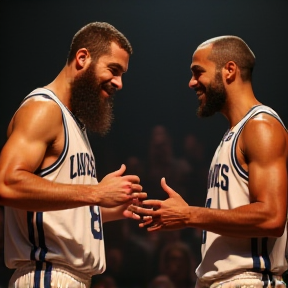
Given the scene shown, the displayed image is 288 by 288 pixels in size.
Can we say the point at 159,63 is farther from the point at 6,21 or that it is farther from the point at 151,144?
the point at 6,21

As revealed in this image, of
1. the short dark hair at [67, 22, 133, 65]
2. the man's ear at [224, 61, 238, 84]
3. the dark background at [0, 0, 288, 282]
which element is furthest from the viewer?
the dark background at [0, 0, 288, 282]

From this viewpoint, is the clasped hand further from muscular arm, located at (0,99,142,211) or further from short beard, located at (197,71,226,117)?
short beard, located at (197,71,226,117)

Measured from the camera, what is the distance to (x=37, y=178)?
7.51ft

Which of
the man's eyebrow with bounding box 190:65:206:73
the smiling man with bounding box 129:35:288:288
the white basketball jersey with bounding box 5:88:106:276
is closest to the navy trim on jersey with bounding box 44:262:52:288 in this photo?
the white basketball jersey with bounding box 5:88:106:276

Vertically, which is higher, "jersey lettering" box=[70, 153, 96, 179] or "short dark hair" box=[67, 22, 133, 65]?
"short dark hair" box=[67, 22, 133, 65]

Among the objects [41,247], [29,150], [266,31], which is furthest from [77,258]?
[266,31]

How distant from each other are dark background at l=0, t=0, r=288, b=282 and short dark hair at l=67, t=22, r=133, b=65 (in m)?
1.40

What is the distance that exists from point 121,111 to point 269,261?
6.29 feet

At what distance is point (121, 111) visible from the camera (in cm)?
421

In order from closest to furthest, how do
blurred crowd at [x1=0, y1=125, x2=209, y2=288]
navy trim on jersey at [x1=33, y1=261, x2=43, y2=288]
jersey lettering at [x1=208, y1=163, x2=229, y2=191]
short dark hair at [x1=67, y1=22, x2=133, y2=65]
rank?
navy trim on jersey at [x1=33, y1=261, x2=43, y2=288] < jersey lettering at [x1=208, y1=163, x2=229, y2=191] < short dark hair at [x1=67, y1=22, x2=133, y2=65] < blurred crowd at [x1=0, y1=125, x2=209, y2=288]

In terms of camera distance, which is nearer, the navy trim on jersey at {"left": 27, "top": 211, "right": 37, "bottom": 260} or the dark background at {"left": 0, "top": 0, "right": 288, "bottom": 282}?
the navy trim on jersey at {"left": 27, "top": 211, "right": 37, "bottom": 260}

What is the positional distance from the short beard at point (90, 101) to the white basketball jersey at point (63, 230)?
10 cm

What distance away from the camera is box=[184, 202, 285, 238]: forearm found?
2.42m

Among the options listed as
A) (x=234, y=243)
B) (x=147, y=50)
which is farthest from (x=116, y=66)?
(x=147, y=50)
